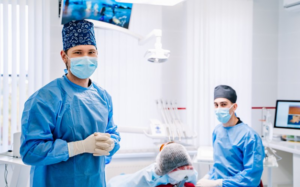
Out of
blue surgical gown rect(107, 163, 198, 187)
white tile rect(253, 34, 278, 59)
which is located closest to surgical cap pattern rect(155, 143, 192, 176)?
blue surgical gown rect(107, 163, 198, 187)

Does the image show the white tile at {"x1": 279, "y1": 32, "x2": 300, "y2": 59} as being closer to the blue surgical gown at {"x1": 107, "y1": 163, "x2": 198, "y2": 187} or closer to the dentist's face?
the blue surgical gown at {"x1": 107, "y1": 163, "x2": 198, "y2": 187}

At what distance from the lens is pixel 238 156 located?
2.25 m

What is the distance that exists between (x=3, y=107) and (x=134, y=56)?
1.41m

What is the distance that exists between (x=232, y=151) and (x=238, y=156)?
5 cm

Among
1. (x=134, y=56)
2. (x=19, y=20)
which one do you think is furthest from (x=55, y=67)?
(x=134, y=56)

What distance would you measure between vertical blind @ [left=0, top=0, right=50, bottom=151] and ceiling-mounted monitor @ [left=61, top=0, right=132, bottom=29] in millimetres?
521

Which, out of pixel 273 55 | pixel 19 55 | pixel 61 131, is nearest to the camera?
pixel 61 131

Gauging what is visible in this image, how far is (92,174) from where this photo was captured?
1476 millimetres

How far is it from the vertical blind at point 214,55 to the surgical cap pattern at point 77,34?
204 cm

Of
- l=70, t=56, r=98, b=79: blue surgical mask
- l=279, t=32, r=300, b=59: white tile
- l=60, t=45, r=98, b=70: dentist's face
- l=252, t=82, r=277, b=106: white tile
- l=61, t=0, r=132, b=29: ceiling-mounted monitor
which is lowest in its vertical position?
l=252, t=82, r=277, b=106: white tile

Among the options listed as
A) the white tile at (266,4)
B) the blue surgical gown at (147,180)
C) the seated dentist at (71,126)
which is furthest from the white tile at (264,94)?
the seated dentist at (71,126)

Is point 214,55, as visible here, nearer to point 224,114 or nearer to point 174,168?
point 224,114

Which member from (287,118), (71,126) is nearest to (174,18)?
(287,118)

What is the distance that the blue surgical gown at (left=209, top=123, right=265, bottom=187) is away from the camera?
7.05 ft
